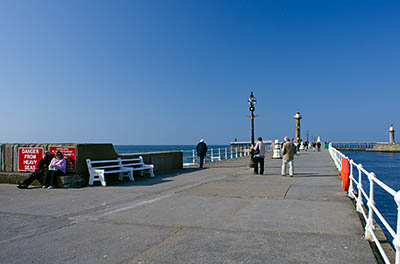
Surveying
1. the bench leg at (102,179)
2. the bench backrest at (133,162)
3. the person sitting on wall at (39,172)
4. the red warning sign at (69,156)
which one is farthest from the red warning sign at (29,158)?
the bench backrest at (133,162)

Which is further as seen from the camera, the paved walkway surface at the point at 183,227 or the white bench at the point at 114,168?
the white bench at the point at 114,168

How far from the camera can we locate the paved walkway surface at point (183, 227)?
4.34 meters

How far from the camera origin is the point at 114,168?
508 inches

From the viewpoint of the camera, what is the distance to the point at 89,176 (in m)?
11.8

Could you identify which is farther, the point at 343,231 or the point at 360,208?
the point at 360,208

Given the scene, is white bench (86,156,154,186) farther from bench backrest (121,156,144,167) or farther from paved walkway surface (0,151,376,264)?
paved walkway surface (0,151,376,264)

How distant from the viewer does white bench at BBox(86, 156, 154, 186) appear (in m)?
11.4

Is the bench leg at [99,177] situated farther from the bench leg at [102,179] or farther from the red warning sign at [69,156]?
the red warning sign at [69,156]

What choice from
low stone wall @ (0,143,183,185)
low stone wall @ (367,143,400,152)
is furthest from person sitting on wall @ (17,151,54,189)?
low stone wall @ (367,143,400,152)

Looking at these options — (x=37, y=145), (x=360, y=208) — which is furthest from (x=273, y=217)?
(x=37, y=145)

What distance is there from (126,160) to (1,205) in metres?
5.70

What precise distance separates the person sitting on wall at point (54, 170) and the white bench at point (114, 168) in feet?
2.77

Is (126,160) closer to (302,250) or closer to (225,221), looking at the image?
(225,221)

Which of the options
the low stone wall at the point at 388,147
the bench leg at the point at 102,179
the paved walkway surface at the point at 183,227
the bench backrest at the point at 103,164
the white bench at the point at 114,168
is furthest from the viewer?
the low stone wall at the point at 388,147
